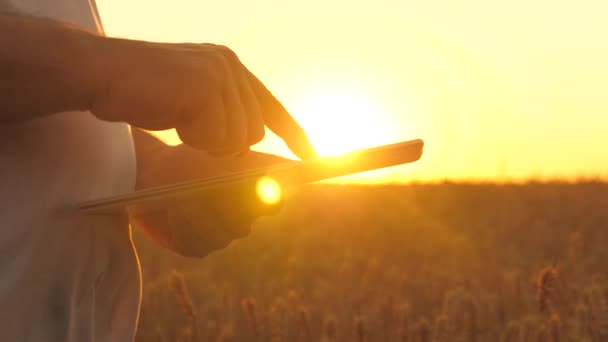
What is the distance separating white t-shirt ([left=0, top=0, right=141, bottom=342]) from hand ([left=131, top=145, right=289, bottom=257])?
0.27 ft

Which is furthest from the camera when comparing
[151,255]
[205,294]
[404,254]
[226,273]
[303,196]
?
[303,196]

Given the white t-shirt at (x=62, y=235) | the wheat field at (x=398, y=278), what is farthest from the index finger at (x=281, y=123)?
the wheat field at (x=398, y=278)

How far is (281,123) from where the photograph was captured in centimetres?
99

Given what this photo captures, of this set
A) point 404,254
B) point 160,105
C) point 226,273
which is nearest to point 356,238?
point 404,254

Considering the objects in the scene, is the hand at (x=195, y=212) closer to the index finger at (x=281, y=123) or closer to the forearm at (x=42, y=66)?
the index finger at (x=281, y=123)

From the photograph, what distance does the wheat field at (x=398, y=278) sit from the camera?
2020mm

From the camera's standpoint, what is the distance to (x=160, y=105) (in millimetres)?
722

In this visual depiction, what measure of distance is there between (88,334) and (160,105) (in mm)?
320

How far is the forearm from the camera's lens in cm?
66

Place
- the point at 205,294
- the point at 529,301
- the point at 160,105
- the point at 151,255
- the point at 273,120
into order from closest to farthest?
the point at 160,105 → the point at 273,120 → the point at 529,301 → the point at 205,294 → the point at 151,255

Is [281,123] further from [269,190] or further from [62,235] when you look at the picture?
[62,235]

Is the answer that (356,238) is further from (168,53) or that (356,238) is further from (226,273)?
(168,53)

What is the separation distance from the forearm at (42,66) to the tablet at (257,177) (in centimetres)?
13

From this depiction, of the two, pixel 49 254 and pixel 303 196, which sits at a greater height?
pixel 303 196
